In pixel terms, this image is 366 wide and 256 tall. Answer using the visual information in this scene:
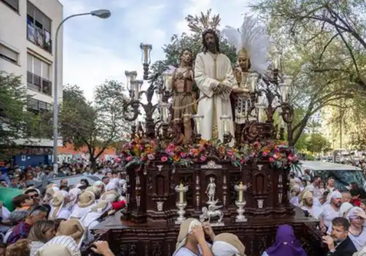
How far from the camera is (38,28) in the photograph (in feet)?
97.7

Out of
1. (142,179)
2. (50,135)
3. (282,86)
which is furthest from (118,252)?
(50,135)

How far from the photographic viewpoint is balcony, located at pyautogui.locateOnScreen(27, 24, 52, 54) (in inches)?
1117

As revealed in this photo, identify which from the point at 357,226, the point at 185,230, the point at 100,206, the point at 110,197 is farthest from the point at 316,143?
the point at 185,230

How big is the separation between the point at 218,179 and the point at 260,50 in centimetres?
418

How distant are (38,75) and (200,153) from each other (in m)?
24.4

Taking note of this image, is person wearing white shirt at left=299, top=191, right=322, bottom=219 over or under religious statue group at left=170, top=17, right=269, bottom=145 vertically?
under

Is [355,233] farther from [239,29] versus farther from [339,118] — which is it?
[339,118]

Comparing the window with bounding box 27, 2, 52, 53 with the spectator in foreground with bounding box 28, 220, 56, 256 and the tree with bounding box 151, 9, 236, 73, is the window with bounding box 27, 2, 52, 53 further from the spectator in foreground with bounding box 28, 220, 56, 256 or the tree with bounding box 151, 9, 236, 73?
the spectator in foreground with bounding box 28, 220, 56, 256

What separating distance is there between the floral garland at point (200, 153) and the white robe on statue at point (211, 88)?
119cm

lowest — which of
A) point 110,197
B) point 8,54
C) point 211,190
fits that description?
point 110,197

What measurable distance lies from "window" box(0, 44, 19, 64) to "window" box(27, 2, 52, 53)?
241cm

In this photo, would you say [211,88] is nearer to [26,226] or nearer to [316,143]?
[26,226]

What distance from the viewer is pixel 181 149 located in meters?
8.45

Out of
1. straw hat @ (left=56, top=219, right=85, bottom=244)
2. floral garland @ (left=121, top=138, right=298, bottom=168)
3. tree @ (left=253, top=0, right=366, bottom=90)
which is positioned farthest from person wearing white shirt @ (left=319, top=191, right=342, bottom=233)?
tree @ (left=253, top=0, right=366, bottom=90)
